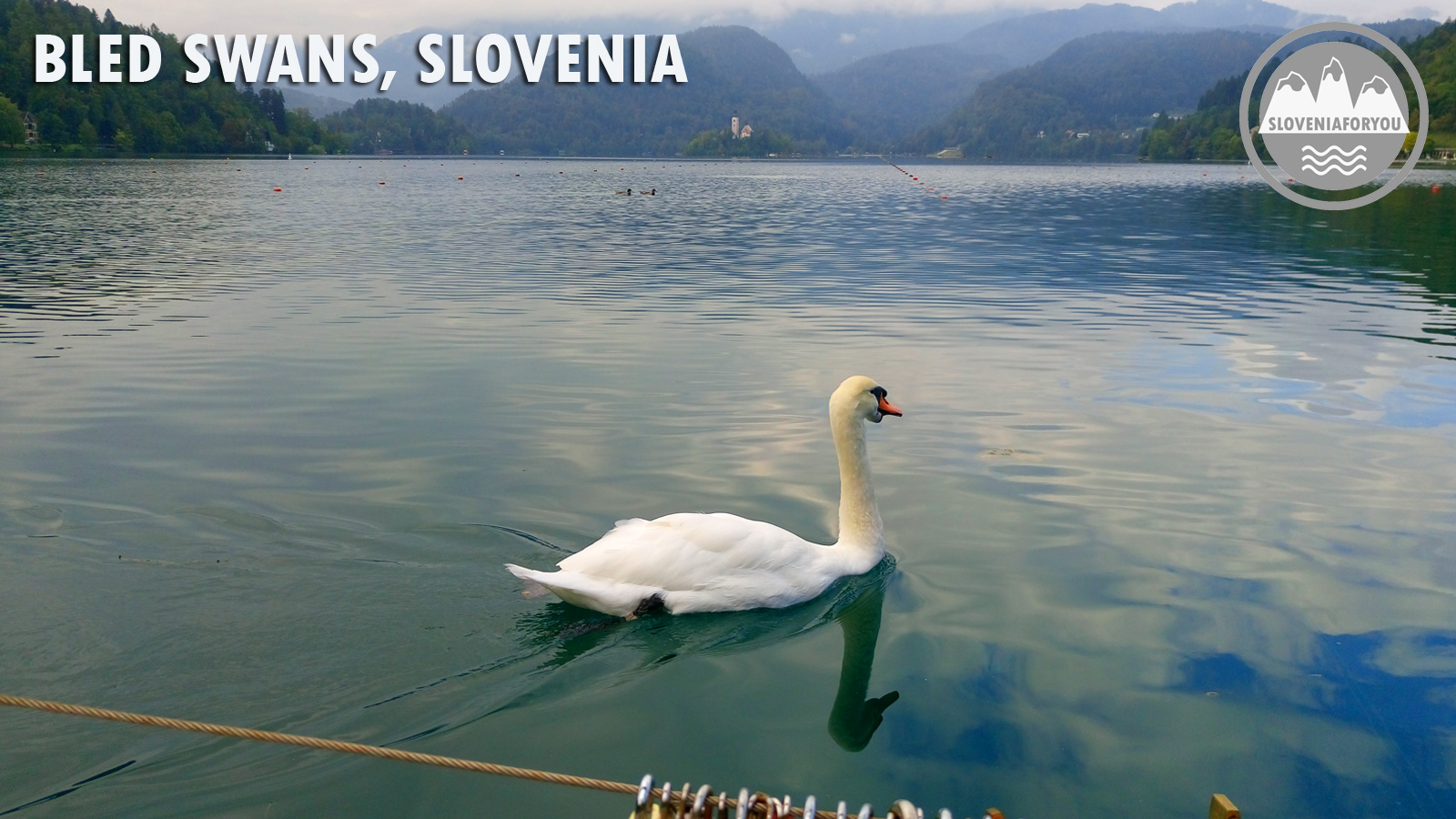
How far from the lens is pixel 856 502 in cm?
810

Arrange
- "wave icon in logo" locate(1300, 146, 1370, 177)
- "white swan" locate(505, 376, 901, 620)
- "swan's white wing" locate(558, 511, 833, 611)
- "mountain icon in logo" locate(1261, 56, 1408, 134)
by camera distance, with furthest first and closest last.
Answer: "mountain icon in logo" locate(1261, 56, 1408, 134) < "wave icon in logo" locate(1300, 146, 1370, 177) < "swan's white wing" locate(558, 511, 833, 611) < "white swan" locate(505, 376, 901, 620)

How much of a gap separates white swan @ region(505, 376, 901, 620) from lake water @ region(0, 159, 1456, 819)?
0.18m

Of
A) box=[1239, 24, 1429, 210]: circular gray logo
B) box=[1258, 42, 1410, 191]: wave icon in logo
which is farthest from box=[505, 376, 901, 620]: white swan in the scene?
box=[1258, 42, 1410, 191]: wave icon in logo

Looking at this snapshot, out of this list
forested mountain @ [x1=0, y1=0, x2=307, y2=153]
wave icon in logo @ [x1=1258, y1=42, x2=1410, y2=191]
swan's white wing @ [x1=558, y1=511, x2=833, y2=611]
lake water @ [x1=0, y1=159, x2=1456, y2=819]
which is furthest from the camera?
forested mountain @ [x1=0, y1=0, x2=307, y2=153]

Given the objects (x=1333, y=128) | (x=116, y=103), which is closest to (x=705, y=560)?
(x=1333, y=128)

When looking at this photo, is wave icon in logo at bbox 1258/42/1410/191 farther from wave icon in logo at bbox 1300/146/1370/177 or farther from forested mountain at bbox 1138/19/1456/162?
forested mountain at bbox 1138/19/1456/162

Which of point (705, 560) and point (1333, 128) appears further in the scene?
point (1333, 128)

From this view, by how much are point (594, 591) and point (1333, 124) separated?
8640cm

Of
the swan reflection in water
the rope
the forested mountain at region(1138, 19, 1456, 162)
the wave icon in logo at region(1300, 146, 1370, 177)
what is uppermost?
the forested mountain at region(1138, 19, 1456, 162)

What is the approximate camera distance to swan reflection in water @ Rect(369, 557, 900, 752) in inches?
240

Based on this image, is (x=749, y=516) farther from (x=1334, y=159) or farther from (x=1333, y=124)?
(x=1334, y=159)

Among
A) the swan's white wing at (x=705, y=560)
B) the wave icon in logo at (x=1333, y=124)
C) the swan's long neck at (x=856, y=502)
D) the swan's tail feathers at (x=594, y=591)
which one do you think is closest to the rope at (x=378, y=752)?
the swan's tail feathers at (x=594, y=591)

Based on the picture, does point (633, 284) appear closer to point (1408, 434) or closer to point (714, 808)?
point (1408, 434)

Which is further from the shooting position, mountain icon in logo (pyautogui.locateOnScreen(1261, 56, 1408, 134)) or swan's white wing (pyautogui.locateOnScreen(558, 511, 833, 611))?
mountain icon in logo (pyautogui.locateOnScreen(1261, 56, 1408, 134))
